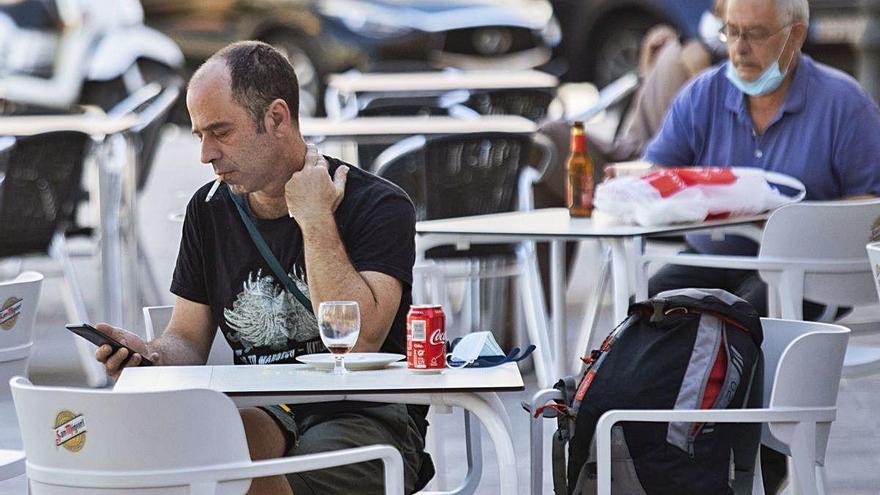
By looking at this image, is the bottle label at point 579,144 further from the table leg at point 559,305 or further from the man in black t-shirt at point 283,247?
the man in black t-shirt at point 283,247

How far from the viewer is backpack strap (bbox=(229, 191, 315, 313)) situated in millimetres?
3666

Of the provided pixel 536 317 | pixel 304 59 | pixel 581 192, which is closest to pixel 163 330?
pixel 581 192

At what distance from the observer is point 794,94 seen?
5645 millimetres

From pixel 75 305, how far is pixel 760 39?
9.52 feet

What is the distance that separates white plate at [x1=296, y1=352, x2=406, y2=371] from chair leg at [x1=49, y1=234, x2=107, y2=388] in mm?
3555

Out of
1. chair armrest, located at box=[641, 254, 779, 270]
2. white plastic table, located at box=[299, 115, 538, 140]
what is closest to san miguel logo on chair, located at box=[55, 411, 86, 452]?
chair armrest, located at box=[641, 254, 779, 270]

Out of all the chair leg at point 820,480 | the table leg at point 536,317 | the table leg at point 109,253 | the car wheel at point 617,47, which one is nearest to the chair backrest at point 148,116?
the table leg at point 109,253

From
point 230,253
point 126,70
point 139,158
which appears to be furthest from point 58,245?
point 126,70

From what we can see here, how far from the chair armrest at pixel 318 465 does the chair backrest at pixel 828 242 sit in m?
2.18

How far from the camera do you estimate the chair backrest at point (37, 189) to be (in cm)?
700

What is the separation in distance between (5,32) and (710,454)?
40.0ft

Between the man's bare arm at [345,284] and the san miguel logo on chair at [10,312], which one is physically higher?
the man's bare arm at [345,284]

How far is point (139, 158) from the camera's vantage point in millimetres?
8328

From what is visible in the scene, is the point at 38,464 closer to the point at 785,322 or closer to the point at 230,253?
the point at 230,253
